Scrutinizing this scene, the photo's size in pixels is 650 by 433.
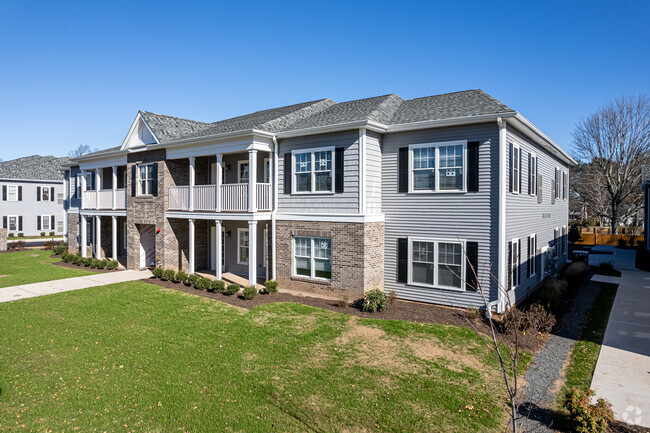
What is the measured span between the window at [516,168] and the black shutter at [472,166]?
137 cm

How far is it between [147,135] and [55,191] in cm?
2872

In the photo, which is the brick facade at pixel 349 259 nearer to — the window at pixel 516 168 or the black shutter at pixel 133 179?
the window at pixel 516 168

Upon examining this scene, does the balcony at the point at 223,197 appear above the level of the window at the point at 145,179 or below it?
below

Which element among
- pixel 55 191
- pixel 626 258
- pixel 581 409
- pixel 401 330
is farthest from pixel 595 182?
pixel 55 191

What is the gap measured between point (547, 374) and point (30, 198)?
46722 millimetres

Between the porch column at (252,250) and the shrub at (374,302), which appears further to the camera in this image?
the porch column at (252,250)

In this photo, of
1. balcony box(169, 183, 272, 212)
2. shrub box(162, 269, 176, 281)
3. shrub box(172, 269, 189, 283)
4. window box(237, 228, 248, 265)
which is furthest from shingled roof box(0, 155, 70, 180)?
shrub box(172, 269, 189, 283)

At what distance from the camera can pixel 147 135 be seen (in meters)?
19.3

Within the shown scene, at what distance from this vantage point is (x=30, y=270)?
20156 millimetres

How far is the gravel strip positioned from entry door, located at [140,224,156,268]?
18958mm

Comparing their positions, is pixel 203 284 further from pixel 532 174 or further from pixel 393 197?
pixel 532 174

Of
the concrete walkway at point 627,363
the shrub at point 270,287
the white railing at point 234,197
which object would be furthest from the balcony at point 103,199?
the concrete walkway at point 627,363

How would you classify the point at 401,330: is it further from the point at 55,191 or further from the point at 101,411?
the point at 55,191

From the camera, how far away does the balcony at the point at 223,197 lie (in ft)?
49.0
